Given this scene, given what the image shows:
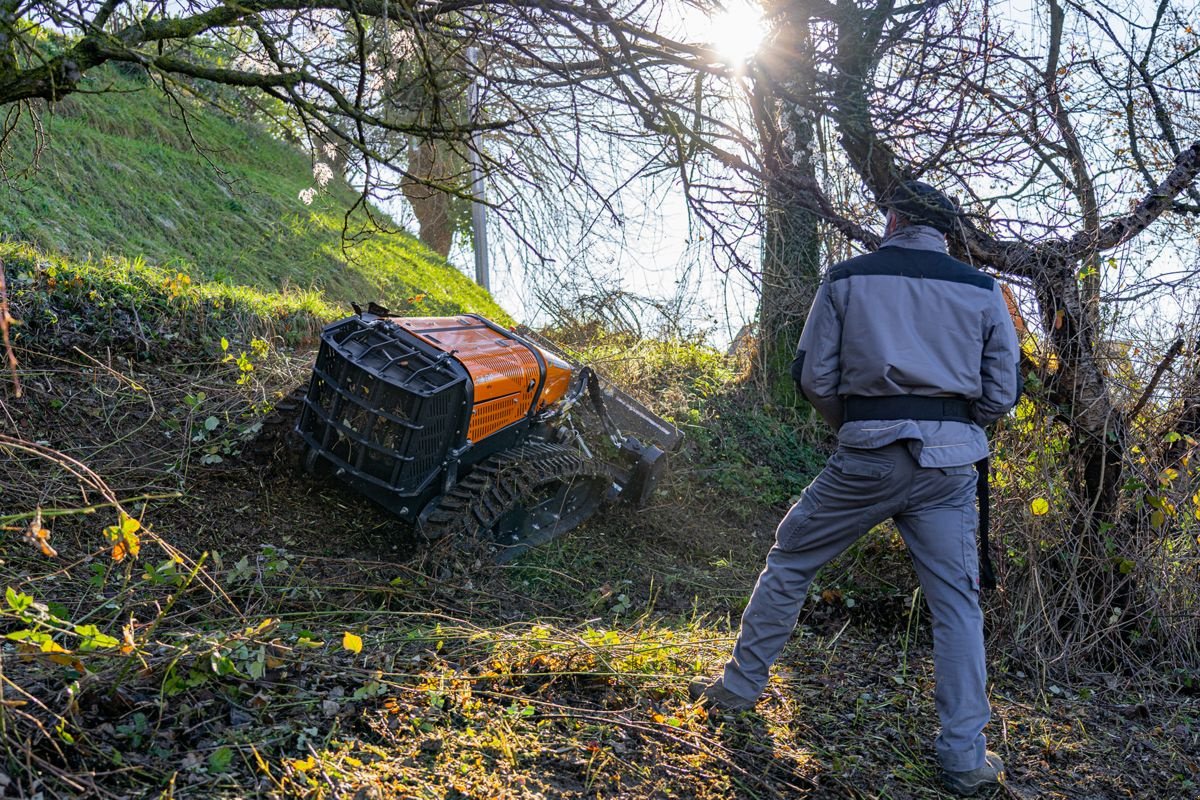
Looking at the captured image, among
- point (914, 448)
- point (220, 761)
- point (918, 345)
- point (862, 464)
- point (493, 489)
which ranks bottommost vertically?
point (220, 761)

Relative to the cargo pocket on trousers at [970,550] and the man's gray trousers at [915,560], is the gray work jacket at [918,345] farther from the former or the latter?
the cargo pocket on trousers at [970,550]

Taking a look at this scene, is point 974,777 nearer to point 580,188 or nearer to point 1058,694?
point 1058,694

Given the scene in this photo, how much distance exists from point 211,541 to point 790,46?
12.6 ft

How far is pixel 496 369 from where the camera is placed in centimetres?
554

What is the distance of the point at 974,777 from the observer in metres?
3.72

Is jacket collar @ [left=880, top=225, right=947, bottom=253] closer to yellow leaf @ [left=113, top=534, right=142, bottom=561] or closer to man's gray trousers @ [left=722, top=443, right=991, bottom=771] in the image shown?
man's gray trousers @ [left=722, top=443, right=991, bottom=771]

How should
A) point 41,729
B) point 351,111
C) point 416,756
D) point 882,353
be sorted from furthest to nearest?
point 351,111, point 882,353, point 416,756, point 41,729

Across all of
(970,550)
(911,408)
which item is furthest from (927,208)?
(970,550)

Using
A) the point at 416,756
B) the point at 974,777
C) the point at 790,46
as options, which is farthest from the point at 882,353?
the point at 416,756

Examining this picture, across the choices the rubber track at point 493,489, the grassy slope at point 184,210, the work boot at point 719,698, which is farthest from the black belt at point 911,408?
the grassy slope at point 184,210

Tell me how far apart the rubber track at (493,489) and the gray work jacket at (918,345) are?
76.9 inches

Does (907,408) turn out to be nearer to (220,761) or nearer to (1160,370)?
(1160,370)

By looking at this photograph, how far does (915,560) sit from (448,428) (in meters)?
2.40

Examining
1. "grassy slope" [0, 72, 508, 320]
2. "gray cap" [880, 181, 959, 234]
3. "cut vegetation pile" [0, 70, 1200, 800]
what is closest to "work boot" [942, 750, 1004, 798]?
"cut vegetation pile" [0, 70, 1200, 800]
